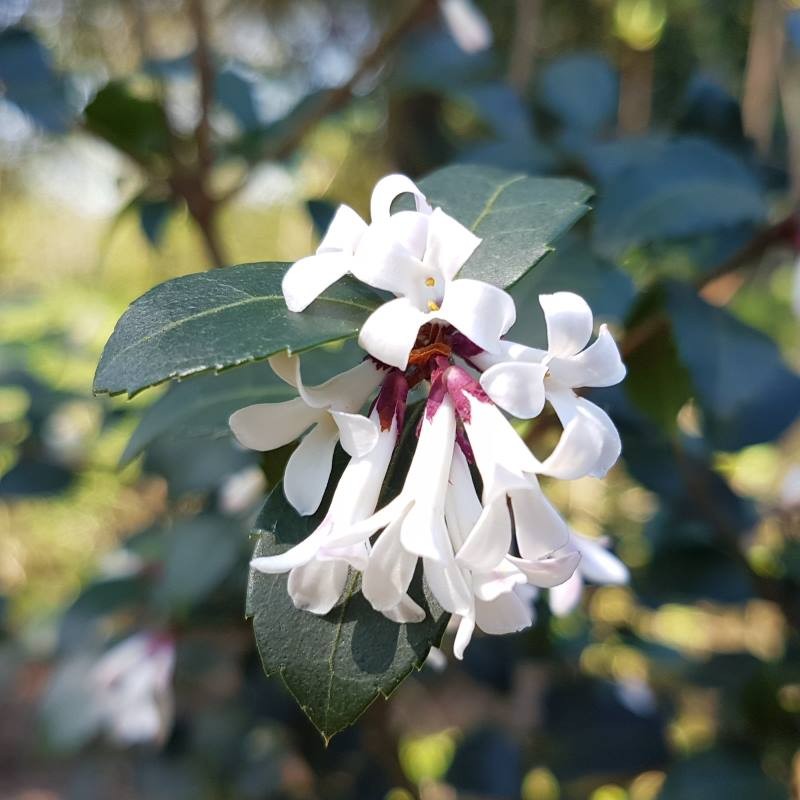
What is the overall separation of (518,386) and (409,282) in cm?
6

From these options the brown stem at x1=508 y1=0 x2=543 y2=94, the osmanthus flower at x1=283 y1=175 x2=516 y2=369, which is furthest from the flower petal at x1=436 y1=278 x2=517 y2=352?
the brown stem at x1=508 y1=0 x2=543 y2=94

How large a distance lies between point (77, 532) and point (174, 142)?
7.77 ft

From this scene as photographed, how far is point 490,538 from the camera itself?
0.90 ft

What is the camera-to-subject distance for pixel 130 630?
1102mm

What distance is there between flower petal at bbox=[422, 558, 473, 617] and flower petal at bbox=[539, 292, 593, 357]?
0.09 metres

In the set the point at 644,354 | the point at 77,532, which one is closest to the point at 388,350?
the point at 644,354

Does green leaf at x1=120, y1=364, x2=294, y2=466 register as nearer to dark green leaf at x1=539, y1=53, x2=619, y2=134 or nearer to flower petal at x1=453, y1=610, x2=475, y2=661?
flower petal at x1=453, y1=610, x2=475, y2=661

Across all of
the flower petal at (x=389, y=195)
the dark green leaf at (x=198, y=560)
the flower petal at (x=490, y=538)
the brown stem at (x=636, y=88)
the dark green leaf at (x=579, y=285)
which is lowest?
the brown stem at (x=636, y=88)

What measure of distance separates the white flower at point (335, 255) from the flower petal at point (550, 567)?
0.42 ft

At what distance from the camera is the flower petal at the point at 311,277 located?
30cm

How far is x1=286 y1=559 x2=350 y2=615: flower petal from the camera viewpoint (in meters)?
0.31

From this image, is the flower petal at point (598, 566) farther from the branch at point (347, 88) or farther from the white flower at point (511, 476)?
the branch at point (347, 88)

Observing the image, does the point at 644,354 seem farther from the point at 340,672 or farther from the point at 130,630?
the point at 130,630

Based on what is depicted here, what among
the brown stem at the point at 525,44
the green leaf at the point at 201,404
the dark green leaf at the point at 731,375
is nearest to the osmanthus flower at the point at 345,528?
the green leaf at the point at 201,404
